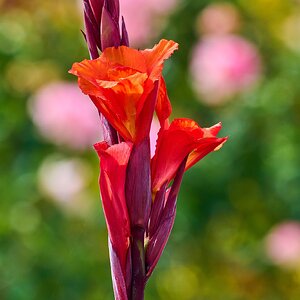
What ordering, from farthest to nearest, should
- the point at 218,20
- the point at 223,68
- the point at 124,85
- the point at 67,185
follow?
the point at 218,20 → the point at 223,68 → the point at 67,185 → the point at 124,85

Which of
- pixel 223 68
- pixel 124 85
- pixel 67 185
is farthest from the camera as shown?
pixel 223 68

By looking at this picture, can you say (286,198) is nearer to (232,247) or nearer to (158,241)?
(232,247)

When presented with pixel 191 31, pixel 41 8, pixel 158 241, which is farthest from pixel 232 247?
pixel 158 241

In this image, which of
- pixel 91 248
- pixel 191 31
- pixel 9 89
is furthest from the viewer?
pixel 191 31

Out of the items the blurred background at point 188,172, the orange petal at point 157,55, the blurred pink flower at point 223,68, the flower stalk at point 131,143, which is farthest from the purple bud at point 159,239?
the blurred pink flower at point 223,68

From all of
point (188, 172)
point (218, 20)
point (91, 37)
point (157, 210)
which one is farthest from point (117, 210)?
point (218, 20)

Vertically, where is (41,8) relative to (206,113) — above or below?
above

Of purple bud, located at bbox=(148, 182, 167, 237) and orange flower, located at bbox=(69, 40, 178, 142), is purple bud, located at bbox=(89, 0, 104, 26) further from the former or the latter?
purple bud, located at bbox=(148, 182, 167, 237)

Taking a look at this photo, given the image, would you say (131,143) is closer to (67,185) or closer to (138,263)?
(138,263)
